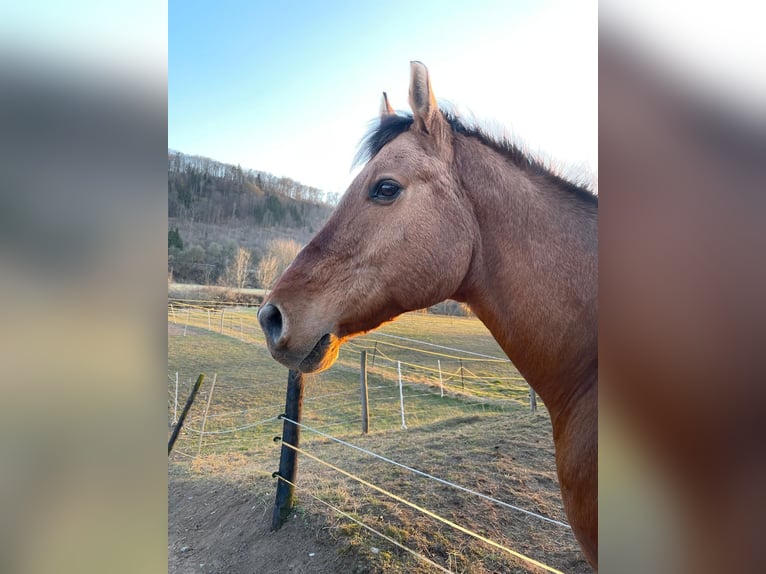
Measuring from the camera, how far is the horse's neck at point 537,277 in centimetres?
128

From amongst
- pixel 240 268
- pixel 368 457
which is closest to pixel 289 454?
pixel 368 457

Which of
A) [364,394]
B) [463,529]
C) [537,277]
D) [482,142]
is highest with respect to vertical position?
[482,142]

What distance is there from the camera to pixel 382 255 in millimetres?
1355

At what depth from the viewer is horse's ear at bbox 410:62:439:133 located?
134 cm

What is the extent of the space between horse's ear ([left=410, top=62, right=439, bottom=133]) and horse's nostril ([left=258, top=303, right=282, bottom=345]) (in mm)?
843

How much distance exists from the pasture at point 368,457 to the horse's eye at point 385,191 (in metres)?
1.02

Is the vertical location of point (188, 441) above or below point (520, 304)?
below

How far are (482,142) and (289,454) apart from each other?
2194mm

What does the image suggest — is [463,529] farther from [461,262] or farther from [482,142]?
[482,142]
